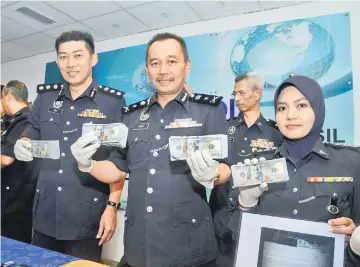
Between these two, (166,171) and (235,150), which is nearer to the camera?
(166,171)

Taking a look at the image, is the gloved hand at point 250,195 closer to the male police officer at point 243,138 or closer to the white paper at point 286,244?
the white paper at point 286,244

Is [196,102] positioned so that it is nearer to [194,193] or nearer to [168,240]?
[194,193]

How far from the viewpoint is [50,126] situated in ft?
5.99

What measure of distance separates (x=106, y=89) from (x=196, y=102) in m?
A: 0.68

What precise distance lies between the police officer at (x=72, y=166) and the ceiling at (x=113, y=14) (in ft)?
7.60

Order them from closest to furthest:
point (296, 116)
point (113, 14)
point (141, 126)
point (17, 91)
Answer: point (296, 116) → point (141, 126) → point (17, 91) → point (113, 14)

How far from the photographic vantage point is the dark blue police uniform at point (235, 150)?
6.99 feet

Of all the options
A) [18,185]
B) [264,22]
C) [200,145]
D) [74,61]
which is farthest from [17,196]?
[264,22]

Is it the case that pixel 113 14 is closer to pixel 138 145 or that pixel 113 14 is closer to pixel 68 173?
pixel 68 173

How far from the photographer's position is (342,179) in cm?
122

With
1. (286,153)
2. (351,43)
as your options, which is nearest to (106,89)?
(286,153)

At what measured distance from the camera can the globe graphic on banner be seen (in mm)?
3406

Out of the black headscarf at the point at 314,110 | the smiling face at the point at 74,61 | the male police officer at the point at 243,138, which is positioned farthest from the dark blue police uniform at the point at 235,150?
the smiling face at the point at 74,61

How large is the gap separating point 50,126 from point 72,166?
29 centimetres
